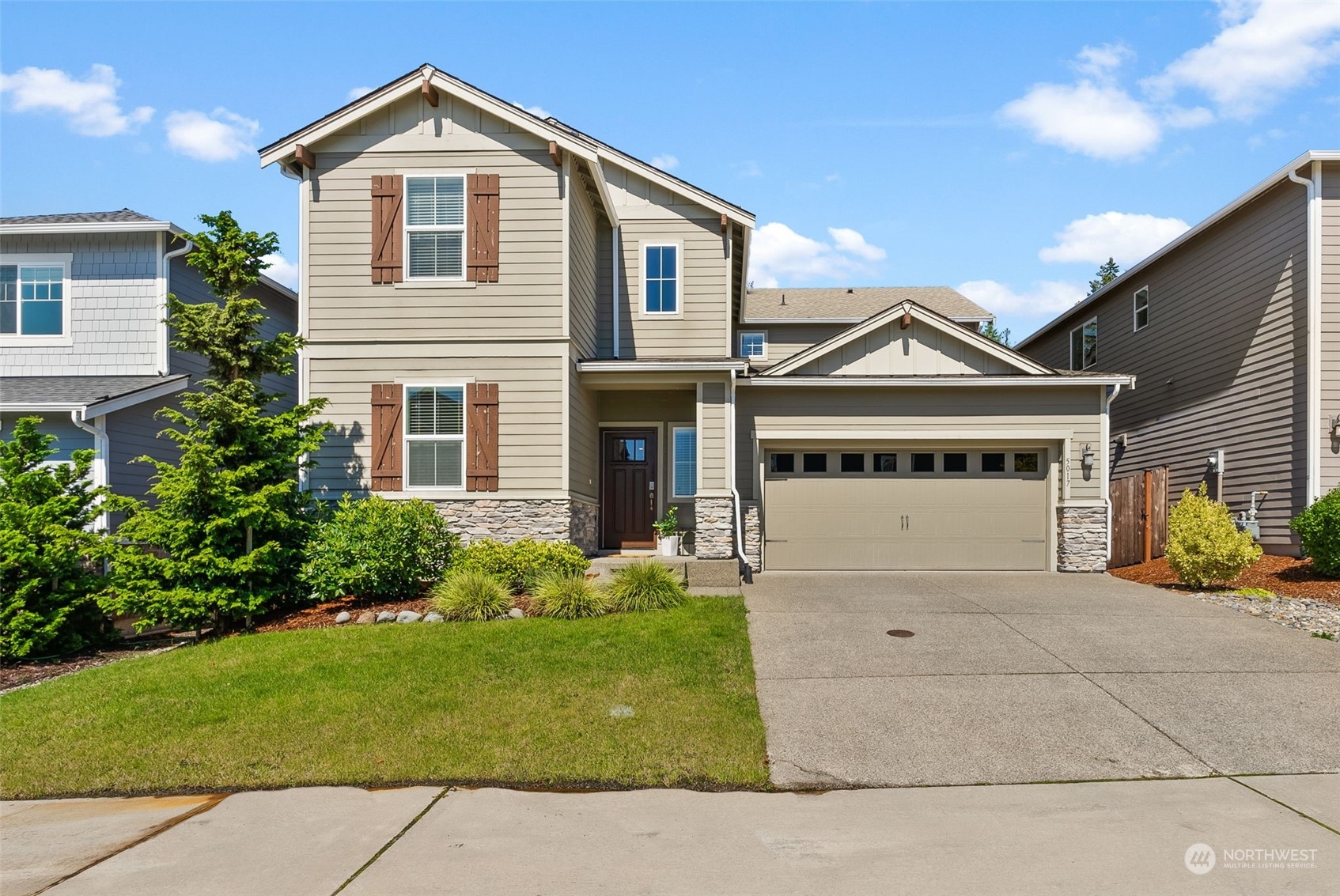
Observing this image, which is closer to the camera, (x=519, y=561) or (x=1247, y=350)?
(x=519, y=561)

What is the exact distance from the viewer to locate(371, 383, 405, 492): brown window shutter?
1276 cm

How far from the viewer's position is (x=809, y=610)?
10.7 meters

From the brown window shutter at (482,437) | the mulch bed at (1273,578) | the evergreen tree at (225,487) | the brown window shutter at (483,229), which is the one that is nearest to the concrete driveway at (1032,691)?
the mulch bed at (1273,578)

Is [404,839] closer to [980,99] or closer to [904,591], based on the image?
Answer: [904,591]

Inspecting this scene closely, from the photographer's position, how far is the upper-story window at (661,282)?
15.6 metres

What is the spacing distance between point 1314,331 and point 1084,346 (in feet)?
27.4

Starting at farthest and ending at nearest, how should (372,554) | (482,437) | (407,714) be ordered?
(482,437) < (372,554) < (407,714)

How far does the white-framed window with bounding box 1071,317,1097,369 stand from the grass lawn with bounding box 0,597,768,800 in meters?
16.1

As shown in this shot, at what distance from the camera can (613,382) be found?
14.2 metres

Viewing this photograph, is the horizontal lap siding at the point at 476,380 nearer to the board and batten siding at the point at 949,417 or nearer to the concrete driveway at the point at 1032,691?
the board and batten siding at the point at 949,417

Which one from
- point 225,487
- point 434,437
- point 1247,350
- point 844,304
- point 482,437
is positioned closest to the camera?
point 225,487

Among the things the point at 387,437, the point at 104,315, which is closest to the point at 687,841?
the point at 387,437

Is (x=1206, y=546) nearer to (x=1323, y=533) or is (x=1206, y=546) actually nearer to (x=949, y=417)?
(x=1323, y=533)

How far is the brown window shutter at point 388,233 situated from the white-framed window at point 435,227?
91 millimetres
